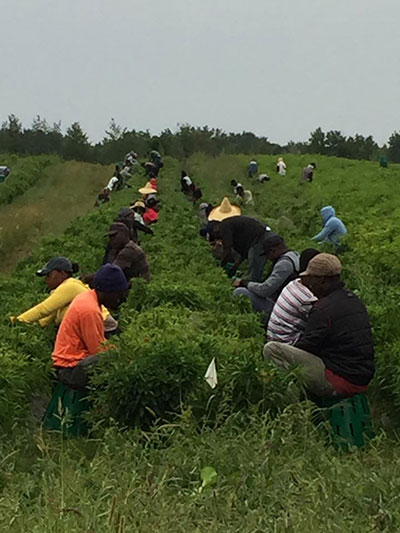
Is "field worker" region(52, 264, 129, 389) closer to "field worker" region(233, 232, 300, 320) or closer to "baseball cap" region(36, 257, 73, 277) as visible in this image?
"baseball cap" region(36, 257, 73, 277)

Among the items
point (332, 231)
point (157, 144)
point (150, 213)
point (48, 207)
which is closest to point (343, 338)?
point (332, 231)

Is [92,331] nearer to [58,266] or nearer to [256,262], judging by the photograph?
[58,266]

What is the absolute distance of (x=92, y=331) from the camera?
5.77 meters

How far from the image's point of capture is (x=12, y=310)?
7742mm

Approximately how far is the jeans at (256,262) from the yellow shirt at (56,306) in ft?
10.3

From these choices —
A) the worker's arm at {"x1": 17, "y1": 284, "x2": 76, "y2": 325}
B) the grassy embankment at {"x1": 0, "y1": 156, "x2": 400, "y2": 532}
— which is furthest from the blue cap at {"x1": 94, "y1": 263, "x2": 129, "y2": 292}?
the worker's arm at {"x1": 17, "y1": 284, "x2": 76, "y2": 325}

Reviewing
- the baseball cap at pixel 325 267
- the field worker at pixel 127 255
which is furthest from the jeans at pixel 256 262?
the baseball cap at pixel 325 267

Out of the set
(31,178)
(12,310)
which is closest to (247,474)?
(12,310)

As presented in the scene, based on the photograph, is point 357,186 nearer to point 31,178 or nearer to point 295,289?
point 295,289

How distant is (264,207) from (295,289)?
16.9 metres

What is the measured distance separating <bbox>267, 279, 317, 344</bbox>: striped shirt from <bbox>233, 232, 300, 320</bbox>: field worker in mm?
1528

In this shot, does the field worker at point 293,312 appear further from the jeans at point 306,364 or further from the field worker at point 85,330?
the field worker at point 85,330

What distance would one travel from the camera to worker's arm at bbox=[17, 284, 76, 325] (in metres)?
6.75

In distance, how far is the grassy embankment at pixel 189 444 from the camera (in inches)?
128
